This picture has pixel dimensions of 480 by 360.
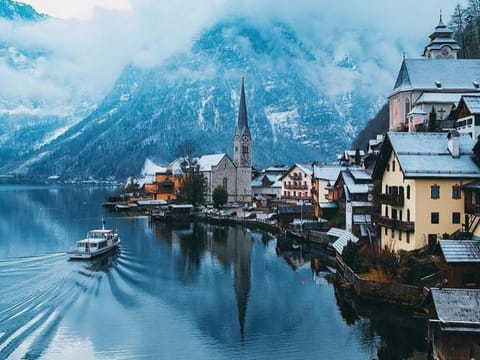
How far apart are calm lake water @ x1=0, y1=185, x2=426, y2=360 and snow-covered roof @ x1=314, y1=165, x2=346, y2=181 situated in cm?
1782

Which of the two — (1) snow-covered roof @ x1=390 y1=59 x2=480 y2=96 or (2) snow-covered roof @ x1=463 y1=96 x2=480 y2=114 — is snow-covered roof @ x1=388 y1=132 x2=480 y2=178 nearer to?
(2) snow-covered roof @ x1=463 y1=96 x2=480 y2=114

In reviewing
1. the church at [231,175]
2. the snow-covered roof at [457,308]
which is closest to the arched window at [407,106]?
Answer: the church at [231,175]

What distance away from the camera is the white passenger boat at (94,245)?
44.2 m

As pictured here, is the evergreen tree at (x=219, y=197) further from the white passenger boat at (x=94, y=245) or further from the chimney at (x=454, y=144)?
the chimney at (x=454, y=144)

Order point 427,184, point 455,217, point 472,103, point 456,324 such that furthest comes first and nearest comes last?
point 472,103, point 427,184, point 455,217, point 456,324

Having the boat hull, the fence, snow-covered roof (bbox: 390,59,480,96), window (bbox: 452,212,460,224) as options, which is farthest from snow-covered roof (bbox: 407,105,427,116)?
the boat hull

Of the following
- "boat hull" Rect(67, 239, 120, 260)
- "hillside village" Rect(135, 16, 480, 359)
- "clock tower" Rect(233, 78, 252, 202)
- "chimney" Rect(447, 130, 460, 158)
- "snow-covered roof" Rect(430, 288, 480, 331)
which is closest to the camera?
"snow-covered roof" Rect(430, 288, 480, 331)

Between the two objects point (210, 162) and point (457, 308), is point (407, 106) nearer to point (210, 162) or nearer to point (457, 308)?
point (457, 308)

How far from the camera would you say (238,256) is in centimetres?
4612

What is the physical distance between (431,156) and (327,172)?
32296 mm

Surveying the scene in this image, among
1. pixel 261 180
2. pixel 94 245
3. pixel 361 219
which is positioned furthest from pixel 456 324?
pixel 261 180

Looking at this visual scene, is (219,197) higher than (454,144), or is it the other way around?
(454,144)

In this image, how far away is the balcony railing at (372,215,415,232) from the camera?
3149 cm

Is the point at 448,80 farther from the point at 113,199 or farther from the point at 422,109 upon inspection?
the point at 113,199
